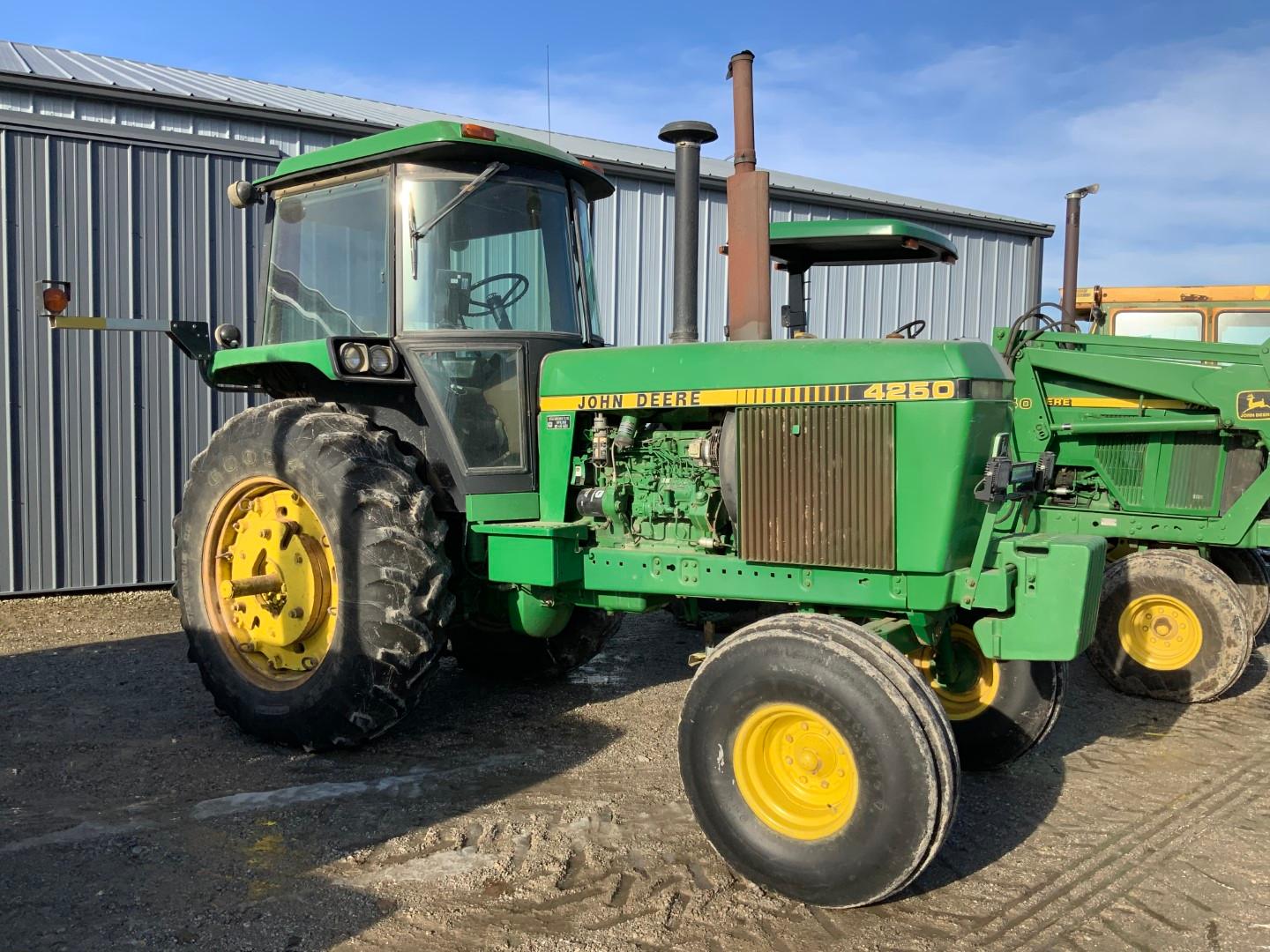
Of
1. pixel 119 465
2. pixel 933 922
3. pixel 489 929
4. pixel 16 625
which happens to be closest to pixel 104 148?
pixel 119 465

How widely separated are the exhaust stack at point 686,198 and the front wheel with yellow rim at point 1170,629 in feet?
9.88

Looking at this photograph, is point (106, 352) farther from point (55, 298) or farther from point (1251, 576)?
point (1251, 576)

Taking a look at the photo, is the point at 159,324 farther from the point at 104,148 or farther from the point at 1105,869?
the point at 1105,869

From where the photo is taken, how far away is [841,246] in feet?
17.6

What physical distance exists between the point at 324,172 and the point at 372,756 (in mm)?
2435

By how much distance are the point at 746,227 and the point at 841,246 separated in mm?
1750

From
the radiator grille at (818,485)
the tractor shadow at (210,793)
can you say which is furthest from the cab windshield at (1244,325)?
the radiator grille at (818,485)

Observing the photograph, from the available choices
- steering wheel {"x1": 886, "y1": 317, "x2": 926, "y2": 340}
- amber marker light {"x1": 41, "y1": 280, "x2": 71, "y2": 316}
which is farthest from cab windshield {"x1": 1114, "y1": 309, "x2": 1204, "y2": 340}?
amber marker light {"x1": 41, "y1": 280, "x2": 71, "y2": 316}

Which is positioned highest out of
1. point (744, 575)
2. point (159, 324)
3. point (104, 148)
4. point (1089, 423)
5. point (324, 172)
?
point (104, 148)

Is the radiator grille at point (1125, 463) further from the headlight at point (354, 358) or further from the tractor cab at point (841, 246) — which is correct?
the headlight at point (354, 358)

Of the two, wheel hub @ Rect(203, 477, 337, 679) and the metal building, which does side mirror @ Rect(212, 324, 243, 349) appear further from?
the metal building

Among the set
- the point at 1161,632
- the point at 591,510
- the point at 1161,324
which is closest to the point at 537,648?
the point at 591,510

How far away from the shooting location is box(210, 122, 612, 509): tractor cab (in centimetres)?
428

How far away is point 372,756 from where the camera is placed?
4301 mm
